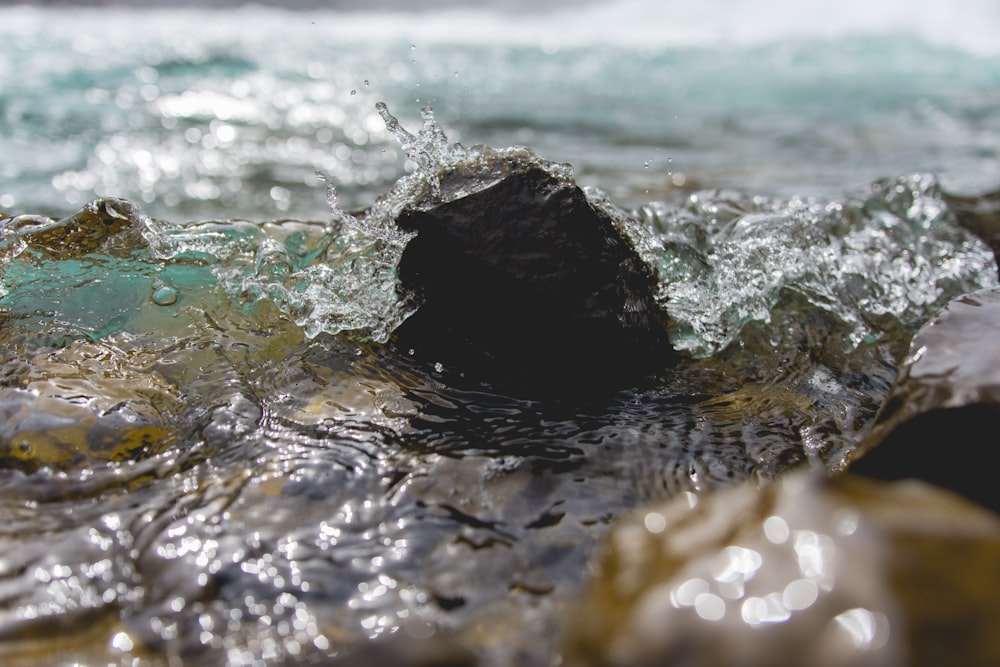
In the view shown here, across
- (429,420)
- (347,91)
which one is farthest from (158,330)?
(347,91)

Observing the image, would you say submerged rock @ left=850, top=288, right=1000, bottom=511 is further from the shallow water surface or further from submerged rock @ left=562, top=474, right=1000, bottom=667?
submerged rock @ left=562, top=474, right=1000, bottom=667

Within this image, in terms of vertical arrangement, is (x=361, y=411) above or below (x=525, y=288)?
below

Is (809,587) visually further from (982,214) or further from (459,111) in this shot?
(459,111)

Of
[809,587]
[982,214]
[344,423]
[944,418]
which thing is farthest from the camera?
[982,214]

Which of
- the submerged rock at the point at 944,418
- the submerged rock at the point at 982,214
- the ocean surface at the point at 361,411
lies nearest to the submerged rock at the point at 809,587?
the ocean surface at the point at 361,411

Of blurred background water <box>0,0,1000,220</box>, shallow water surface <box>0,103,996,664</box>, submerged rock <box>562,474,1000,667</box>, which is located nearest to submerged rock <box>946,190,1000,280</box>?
blurred background water <box>0,0,1000,220</box>

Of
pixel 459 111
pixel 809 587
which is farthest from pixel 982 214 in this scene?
pixel 459 111

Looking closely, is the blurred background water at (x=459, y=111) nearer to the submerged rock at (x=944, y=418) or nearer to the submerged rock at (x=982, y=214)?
the submerged rock at (x=982, y=214)

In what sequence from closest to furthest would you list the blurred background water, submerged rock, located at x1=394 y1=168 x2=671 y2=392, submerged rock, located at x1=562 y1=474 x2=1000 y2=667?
submerged rock, located at x1=562 y1=474 x2=1000 y2=667, submerged rock, located at x1=394 y1=168 x2=671 y2=392, the blurred background water
